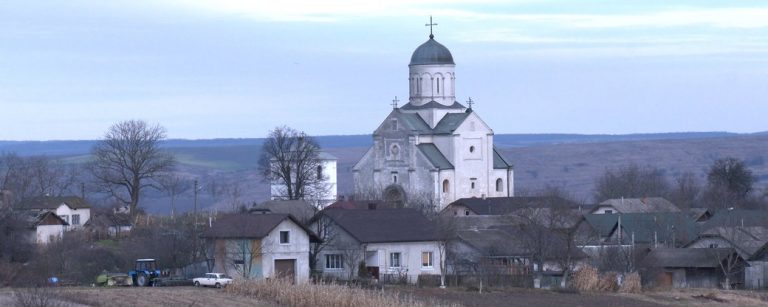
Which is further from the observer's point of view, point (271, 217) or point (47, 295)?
point (271, 217)

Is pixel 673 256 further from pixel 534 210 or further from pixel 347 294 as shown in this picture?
pixel 347 294

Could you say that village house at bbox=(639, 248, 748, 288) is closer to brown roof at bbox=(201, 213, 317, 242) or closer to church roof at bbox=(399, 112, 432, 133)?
brown roof at bbox=(201, 213, 317, 242)

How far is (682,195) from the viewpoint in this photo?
11119 centimetres

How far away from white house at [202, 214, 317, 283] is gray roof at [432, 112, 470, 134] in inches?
1540

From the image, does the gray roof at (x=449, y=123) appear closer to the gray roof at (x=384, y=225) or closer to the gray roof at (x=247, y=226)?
the gray roof at (x=384, y=225)

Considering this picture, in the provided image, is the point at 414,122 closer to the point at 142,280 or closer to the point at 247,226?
the point at 247,226

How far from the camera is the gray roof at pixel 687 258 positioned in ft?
209

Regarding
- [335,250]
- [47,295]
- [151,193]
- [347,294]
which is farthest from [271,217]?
[151,193]

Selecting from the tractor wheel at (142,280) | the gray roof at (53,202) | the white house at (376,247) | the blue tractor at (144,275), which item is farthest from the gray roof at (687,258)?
the gray roof at (53,202)

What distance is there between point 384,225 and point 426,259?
2110mm

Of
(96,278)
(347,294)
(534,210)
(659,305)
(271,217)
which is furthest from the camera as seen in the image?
(534,210)

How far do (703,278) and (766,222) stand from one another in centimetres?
1619

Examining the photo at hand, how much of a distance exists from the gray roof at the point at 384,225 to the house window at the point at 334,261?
1.11m

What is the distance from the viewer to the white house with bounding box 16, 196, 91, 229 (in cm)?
8288
